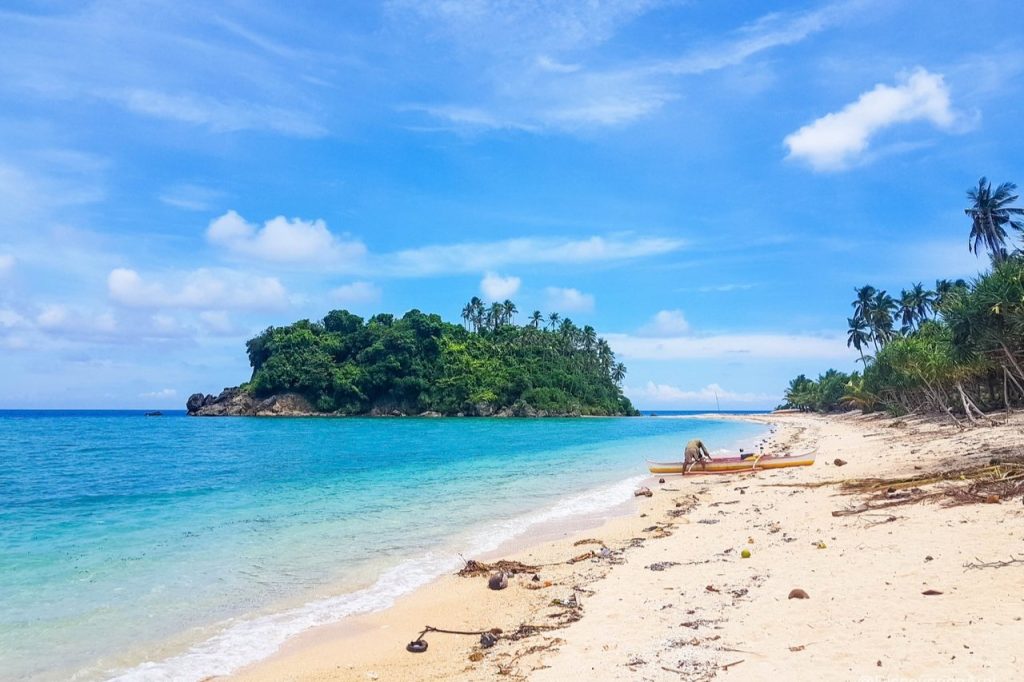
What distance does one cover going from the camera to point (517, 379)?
4341 inches

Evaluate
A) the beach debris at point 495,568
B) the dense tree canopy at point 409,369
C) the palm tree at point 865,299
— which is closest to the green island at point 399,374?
the dense tree canopy at point 409,369

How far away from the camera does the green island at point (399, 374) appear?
351 ft

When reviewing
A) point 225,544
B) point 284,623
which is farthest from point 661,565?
point 225,544

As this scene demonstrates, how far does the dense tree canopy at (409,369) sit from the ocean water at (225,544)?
75623mm

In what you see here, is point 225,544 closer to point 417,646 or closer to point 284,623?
point 284,623

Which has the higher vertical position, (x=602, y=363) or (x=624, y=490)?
(x=602, y=363)

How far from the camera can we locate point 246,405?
375 ft

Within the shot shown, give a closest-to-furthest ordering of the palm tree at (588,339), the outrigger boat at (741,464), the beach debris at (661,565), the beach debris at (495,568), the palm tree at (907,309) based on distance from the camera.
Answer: the beach debris at (661,565)
the beach debris at (495,568)
the outrigger boat at (741,464)
the palm tree at (907,309)
the palm tree at (588,339)

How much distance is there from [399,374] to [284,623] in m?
101

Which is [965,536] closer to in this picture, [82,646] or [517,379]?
[82,646]

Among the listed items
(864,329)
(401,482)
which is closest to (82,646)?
(401,482)

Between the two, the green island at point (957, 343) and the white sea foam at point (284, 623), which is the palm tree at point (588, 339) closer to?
the green island at point (957, 343)

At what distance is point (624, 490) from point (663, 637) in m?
14.9

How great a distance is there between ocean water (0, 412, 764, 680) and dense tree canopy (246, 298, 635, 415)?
75.6 metres
